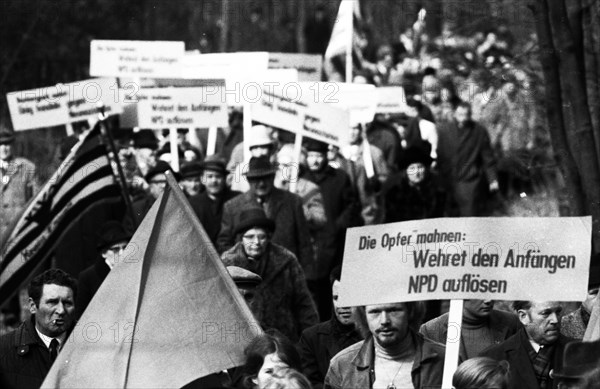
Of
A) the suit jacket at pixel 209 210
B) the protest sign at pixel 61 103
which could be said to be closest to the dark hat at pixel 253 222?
the suit jacket at pixel 209 210

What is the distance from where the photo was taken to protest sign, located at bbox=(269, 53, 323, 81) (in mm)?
18952

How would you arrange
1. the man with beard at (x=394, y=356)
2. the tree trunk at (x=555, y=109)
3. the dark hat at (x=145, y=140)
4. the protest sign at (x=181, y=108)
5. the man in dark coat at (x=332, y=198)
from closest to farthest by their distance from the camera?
the man with beard at (x=394, y=356) → the tree trunk at (x=555, y=109) → the man in dark coat at (x=332, y=198) → the protest sign at (x=181, y=108) → the dark hat at (x=145, y=140)

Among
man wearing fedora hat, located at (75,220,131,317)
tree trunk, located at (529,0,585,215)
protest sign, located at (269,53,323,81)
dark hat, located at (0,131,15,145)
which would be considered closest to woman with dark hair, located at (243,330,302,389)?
man wearing fedora hat, located at (75,220,131,317)

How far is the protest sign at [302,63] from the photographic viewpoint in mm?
18952

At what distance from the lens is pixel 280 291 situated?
12.7 metres

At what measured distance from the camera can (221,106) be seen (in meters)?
16.6

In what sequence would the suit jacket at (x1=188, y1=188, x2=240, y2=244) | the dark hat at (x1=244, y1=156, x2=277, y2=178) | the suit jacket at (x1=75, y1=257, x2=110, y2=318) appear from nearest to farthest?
the suit jacket at (x1=75, y1=257, x2=110, y2=318), the dark hat at (x1=244, y1=156, x2=277, y2=178), the suit jacket at (x1=188, y1=188, x2=240, y2=244)

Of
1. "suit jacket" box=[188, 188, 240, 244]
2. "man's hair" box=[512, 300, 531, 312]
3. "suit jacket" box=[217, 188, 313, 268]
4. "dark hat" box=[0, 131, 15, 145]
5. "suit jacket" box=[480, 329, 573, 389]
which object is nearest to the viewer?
"suit jacket" box=[480, 329, 573, 389]

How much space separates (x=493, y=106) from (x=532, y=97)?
1.51 metres

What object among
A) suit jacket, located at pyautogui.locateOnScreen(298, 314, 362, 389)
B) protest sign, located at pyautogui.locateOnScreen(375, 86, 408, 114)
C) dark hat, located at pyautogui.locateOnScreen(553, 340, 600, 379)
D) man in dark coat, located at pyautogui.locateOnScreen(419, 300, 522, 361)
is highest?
protest sign, located at pyautogui.locateOnScreen(375, 86, 408, 114)

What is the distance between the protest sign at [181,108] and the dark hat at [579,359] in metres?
9.08

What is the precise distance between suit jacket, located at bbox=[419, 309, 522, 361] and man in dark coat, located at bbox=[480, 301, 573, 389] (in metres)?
0.46

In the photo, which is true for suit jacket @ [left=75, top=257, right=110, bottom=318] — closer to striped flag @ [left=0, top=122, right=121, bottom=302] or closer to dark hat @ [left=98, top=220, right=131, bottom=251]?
dark hat @ [left=98, top=220, right=131, bottom=251]

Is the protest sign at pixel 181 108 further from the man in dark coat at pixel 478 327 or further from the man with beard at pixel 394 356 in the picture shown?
the man with beard at pixel 394 356
